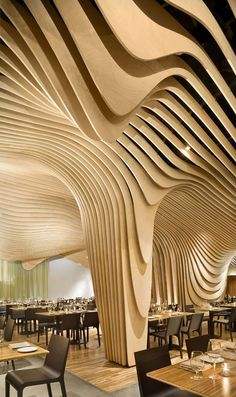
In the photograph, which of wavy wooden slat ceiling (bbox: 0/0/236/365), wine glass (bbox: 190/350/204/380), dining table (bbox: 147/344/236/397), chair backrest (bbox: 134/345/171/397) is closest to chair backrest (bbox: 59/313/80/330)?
wavy wooden slat ceiling (bbox: 0/0/236/365)

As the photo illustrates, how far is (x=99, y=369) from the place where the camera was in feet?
22.3

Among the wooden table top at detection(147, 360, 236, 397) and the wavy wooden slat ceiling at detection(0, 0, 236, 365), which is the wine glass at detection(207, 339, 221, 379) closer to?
the wooden table top at detection(147, 360, 236, 397)

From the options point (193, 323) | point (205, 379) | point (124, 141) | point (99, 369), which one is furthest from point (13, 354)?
point (193, 323)

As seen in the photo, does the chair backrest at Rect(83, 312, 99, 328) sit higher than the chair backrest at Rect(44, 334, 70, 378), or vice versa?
the chair backrest at Rect(44, 334, 70, 378)

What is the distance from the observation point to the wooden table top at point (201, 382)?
271 centimetres

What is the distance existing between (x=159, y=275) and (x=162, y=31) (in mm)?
13245

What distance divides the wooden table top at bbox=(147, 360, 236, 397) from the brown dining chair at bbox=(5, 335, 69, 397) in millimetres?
1546

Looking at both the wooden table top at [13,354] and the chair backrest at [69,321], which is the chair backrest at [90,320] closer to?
the chair backrest at [69,321]

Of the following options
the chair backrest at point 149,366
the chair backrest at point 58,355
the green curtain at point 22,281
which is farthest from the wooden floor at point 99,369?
the green curtain at point 22,281

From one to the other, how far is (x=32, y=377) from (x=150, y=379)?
5.12 ft

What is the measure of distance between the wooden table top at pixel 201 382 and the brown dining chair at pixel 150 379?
34 centimetres

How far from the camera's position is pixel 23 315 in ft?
42.2

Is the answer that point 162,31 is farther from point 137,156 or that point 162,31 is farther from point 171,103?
point 137,156

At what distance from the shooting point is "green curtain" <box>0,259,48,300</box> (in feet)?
70.8
